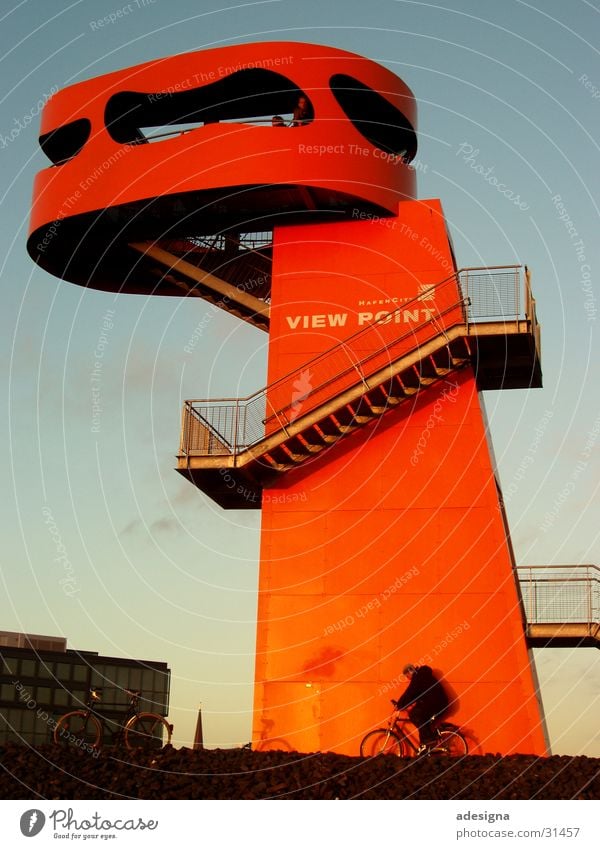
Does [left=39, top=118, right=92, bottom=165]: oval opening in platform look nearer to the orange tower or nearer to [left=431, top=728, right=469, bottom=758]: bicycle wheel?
the orange tower

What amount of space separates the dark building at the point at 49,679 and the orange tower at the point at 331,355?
48.6 m

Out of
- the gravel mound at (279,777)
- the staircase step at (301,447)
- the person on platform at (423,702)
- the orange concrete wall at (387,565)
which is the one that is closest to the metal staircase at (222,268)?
the orange concrete wall at (387,565)

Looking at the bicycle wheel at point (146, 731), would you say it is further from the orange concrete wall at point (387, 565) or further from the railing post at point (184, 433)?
the railing post at point (184, 433)

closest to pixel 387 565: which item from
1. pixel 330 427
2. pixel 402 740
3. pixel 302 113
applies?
pixel 330 427

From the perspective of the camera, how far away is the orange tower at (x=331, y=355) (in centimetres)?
2503

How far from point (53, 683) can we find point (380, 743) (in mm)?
59048

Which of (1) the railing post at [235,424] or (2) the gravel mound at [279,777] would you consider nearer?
(2) the gravel mound at [279,777]

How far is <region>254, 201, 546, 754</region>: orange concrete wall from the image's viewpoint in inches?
969

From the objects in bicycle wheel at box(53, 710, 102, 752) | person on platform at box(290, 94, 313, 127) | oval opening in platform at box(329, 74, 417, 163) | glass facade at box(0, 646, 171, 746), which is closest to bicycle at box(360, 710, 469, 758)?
bicycle wheel at box(53, 710, 102, 752)

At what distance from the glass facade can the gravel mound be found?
54.9 m

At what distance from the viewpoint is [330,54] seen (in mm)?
27969

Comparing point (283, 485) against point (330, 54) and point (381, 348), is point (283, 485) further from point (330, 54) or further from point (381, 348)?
point (330, 54)

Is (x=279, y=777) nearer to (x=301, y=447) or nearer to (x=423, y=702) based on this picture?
(x=423, y=702)

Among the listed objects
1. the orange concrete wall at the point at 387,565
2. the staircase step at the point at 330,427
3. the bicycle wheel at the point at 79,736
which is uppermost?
the staircase step at the point at 330,427
